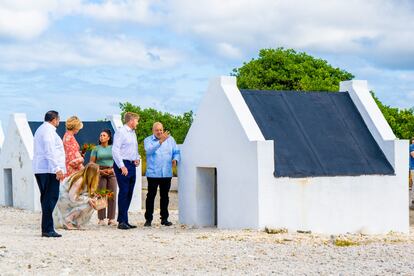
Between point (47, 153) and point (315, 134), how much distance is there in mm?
5242

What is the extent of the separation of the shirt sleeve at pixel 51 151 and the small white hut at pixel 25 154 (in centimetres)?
878

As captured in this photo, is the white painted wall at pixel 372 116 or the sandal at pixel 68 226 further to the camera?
the white painted wall at pixel 372 116

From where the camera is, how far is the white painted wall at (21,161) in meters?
20.8

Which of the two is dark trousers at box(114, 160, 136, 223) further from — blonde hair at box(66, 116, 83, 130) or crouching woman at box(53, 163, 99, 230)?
blonde hair at box(66, 116, 83, 130)

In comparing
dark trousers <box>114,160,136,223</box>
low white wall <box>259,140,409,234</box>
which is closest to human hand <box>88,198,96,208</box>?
dark trousers <box>114,160,136,223</box>

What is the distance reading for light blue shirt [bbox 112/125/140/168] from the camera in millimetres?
13703

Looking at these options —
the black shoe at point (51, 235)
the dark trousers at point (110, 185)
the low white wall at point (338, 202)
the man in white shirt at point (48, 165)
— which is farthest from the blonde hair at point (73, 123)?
the low white wall at point (338, 202)

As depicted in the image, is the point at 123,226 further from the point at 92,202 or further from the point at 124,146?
the point at 124,146

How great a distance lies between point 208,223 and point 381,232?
3.30 m

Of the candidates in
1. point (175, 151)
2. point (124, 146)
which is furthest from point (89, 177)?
point (175, 151)

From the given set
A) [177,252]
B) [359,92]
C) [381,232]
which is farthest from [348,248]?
[359,92]

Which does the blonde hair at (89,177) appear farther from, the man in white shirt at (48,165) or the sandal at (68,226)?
the man in white shirt at (48,165)

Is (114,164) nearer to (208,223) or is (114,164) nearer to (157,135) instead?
(157,135)

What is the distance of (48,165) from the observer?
1199 cm
